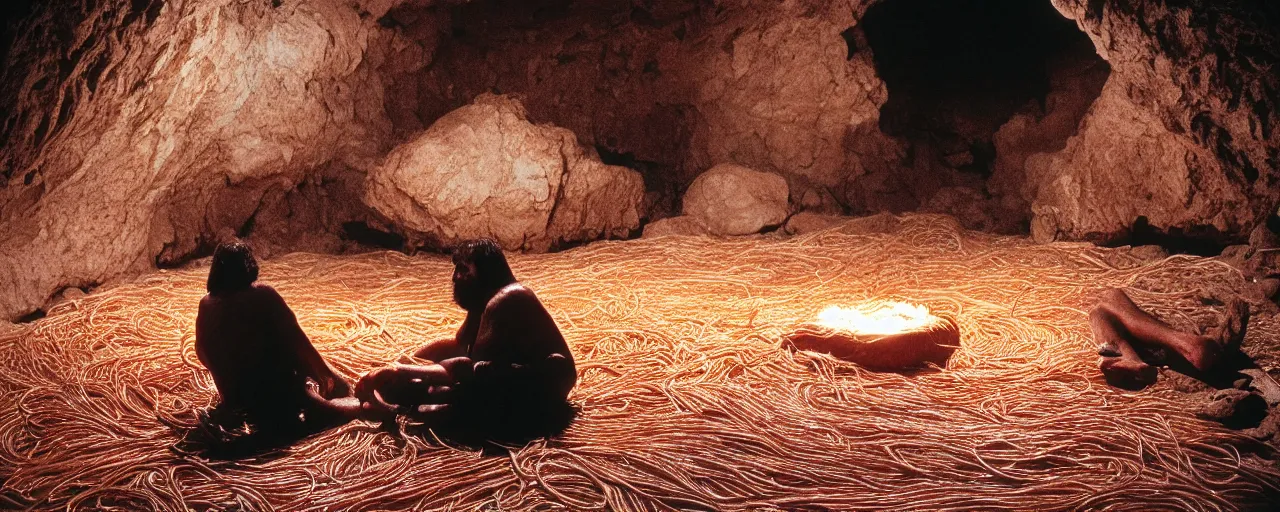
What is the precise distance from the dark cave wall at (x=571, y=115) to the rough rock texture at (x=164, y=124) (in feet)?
0.05

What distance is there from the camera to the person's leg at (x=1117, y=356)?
4.40m

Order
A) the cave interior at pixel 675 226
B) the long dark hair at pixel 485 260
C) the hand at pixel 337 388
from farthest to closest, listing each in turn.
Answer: the hand at pixel 337 388 < the long dark hair at pixel 485 260 < the cave interior at pixel 675 226

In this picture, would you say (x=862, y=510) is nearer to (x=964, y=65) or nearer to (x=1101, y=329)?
(x=1101, y=329)

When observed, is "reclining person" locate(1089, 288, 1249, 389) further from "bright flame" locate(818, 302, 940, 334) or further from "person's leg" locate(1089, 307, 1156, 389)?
"bright flame" locate(818, 302, 940, 334)

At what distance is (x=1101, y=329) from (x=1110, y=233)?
2.43 m

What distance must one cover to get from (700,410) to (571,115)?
4.83m

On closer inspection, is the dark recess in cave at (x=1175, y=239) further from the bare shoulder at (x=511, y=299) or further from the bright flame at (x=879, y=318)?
the bare shoulder at (x=511, y=299)

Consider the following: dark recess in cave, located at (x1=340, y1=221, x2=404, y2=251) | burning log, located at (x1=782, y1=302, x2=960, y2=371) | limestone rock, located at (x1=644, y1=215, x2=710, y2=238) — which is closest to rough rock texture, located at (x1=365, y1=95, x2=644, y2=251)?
dark recess in cave, located at (x1=340, y1=221, x2=404, y2=251)

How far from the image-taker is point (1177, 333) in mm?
4562

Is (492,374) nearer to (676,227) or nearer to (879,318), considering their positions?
(879,318)

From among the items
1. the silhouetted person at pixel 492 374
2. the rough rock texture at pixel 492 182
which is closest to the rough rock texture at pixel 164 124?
the rough rock texture at pixel 492 182

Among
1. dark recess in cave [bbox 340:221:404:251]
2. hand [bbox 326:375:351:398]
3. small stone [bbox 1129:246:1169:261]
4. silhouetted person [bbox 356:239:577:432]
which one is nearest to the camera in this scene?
silhouetted person [bbox 356:239:577:432]

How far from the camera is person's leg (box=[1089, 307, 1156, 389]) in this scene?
14.4 feet

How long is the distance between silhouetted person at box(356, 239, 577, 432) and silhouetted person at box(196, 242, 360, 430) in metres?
0.29
